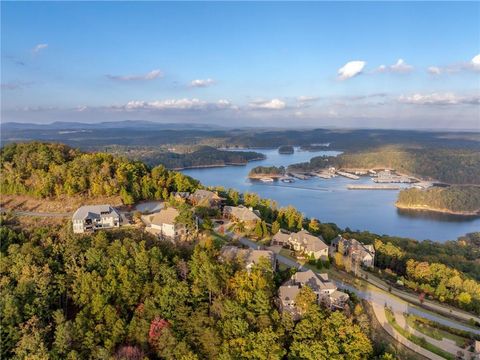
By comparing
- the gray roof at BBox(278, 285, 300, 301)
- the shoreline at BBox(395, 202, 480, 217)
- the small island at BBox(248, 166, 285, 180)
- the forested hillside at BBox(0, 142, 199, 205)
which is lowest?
the shoreline at BBox(395, 202, 480, 217)

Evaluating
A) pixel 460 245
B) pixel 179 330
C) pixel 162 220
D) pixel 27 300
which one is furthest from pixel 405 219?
pixel 27 300

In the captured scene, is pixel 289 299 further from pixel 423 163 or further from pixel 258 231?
pixel 423 163

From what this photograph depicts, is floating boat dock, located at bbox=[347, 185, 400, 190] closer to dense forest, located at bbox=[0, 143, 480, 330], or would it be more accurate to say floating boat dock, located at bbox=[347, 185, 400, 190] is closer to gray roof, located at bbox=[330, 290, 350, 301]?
dense forest, located at bbox=[0, 143, 480, 330]

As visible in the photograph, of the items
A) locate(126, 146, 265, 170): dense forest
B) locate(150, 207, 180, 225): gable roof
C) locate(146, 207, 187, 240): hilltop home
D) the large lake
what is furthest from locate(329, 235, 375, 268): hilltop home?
locate(126, 146, 265, 170): dense forest

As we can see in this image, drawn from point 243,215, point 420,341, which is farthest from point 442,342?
point 243,215

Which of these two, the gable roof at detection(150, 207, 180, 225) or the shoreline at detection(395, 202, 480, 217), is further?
the shoreline at detection(395, 202, 480, 217)

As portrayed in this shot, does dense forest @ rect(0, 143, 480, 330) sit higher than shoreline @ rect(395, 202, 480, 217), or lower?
higher
